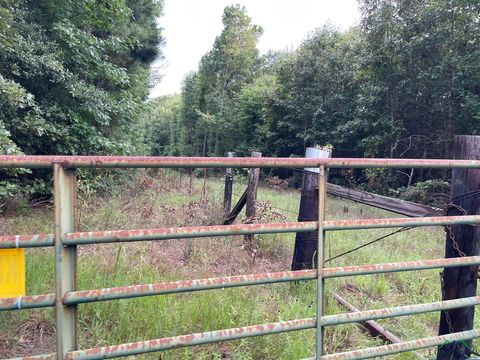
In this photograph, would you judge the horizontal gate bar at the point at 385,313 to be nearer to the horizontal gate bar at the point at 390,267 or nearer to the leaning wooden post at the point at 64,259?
the horizontal gate bar at the point at 390,267

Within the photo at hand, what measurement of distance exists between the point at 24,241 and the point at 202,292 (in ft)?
6.29

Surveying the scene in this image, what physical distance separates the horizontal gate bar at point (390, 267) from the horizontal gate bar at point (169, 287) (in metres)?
0.10

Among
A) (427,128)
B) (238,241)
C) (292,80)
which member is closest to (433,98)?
(427,128)

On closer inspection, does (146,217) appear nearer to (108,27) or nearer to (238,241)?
(238,241)

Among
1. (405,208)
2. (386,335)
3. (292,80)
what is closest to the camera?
(386,335)

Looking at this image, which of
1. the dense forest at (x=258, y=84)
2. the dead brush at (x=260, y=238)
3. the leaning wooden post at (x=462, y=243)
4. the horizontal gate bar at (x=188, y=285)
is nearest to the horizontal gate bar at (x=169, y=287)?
the horizontal gate bar at (x=188, y=285)

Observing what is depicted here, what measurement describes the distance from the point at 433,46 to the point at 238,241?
10581 mm

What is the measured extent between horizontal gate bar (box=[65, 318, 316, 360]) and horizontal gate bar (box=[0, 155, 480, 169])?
62 centimetres

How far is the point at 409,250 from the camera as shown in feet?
16.8

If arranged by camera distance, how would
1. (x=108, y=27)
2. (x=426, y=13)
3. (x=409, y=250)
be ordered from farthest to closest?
1. (x=426, y=13)
2. (x=108, y=27)
3. (x=409, y=250)

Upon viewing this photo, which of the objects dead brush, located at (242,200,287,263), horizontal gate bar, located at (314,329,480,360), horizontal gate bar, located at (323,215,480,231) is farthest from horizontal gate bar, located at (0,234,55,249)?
dead brush, located at (242,200,287,263)

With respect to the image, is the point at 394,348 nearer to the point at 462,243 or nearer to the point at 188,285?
the point at 462,243

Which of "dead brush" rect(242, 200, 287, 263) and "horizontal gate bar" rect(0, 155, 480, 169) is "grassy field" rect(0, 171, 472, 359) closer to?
"dead brush" rect(242, 200, 287, 263)

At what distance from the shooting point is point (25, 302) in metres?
1.12
